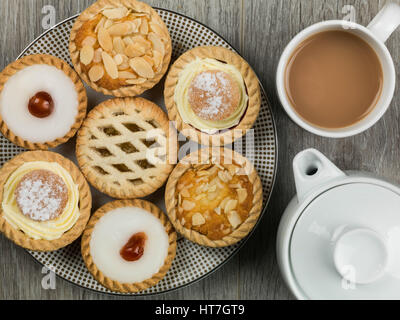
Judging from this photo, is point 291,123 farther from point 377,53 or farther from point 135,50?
point 135,50

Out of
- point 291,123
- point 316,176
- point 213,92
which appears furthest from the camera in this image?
point 291,123

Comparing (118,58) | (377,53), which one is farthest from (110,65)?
(377,53)

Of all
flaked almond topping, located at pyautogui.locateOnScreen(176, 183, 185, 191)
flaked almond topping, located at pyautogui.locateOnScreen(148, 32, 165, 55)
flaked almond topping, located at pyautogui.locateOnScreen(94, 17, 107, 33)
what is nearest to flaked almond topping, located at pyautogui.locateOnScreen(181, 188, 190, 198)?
flaked almond topping, located at pyautogui.locateOnScreen(176, 183, 185, 191)

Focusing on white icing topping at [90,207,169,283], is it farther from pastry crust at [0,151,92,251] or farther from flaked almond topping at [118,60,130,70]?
flaked almond topping at [118,60,130,70]

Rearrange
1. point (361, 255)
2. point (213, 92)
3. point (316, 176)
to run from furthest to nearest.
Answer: point (213, 92)
point (316, 176)
point (361, 255)

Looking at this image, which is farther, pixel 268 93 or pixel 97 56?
pixel 268 93

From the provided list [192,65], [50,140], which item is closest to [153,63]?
[192,65]

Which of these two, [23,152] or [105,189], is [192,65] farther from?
[23,152]
